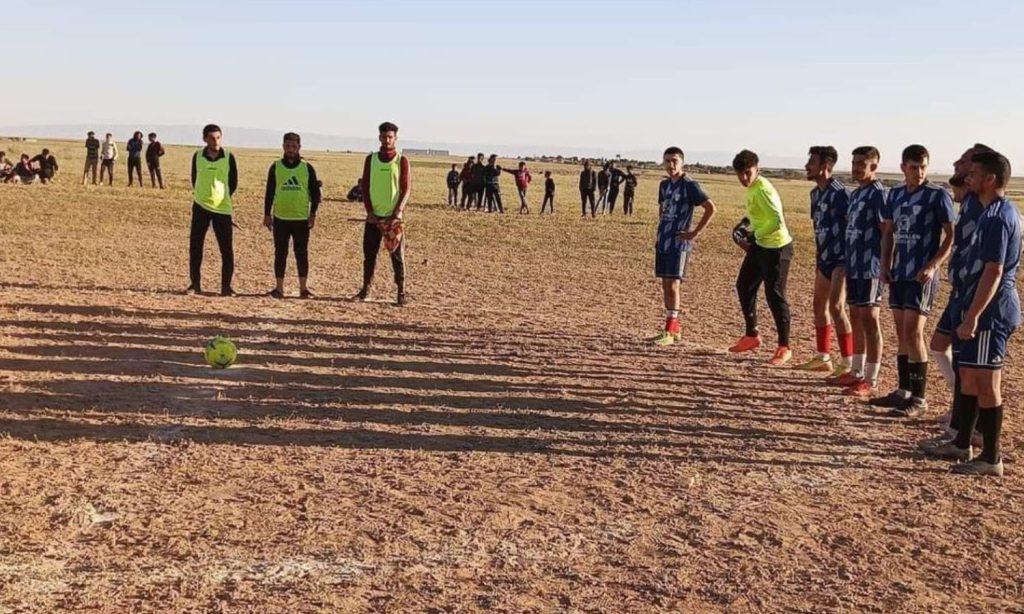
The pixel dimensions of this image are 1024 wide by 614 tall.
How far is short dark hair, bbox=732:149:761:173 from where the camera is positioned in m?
8.31

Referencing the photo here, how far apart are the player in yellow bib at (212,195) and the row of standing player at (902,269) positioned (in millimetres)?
4982

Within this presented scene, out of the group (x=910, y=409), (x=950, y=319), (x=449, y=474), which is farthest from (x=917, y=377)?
(x=449, y=474)

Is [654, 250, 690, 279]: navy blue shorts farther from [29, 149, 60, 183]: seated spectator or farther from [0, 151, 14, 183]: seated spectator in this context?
[29, 149, 60, 183]: seated spectator

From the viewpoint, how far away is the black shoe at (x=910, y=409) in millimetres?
6570

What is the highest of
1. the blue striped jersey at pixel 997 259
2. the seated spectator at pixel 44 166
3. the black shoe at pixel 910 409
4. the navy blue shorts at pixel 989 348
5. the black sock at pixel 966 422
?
the seated spectator at pixel 44 166

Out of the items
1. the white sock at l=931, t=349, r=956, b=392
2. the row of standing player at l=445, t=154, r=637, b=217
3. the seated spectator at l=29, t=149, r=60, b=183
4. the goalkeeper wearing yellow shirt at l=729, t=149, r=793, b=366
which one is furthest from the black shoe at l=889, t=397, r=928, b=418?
the seated spectator at l=29, t=149, r=60, b=183

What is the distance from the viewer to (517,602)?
358cm

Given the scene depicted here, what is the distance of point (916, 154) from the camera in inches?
251

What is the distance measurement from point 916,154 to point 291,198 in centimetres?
667

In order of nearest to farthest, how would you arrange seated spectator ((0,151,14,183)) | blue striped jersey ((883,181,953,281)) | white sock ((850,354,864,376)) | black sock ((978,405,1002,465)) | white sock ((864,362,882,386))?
black sock ((978,405,1002,465))
blue striped jersey ((883,181,953,281))
white sock ((864,362,882,386))
white sock ((850,354,864,376))
seated spectator ((0,151,14,183))

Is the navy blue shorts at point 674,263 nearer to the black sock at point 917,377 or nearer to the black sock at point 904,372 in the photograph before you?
the black sock at point 904,372

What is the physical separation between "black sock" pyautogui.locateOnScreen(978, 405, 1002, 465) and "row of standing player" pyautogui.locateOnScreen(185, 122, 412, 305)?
6.46 m

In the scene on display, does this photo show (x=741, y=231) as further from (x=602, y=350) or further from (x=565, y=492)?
(x=565, y=492)

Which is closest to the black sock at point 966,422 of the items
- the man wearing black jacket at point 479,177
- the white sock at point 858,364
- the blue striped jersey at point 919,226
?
the blue striped jersey at point 919,226
